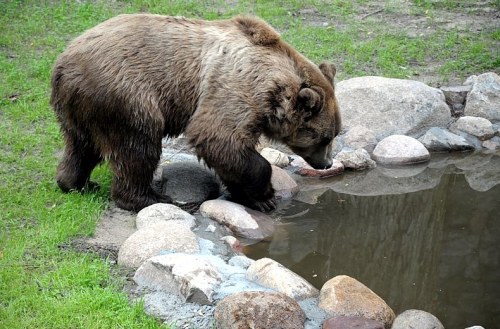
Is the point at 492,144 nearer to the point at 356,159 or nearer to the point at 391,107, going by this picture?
the point at 391,107

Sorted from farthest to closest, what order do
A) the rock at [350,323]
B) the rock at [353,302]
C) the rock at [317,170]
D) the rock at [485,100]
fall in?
the rock at [485,100]
the rock at [317,170]
the rock at [353,302]
the rock at [350,323]

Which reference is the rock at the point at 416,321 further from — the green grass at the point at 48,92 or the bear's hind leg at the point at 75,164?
the bear's hind leg at the point at 75,164

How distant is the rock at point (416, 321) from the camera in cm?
583

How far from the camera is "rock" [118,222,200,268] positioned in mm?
6656

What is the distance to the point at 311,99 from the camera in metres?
7.72

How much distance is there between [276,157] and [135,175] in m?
2.29

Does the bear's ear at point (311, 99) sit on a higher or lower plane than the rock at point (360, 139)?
higher

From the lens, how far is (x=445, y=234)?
26.2ft

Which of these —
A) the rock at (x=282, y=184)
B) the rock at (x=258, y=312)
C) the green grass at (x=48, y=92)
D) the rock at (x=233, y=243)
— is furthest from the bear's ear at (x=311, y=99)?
the rock at (x=258, y=312)

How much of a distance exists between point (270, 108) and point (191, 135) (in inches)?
32.8

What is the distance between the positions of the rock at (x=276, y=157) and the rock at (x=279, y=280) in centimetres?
302

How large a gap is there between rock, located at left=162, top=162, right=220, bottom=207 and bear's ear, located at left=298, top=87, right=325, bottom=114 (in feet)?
4.65

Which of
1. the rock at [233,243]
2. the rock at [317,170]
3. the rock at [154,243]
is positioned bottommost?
the rock at [317,170]

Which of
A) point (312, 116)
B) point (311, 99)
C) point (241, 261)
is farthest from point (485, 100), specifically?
point (241, 261)
